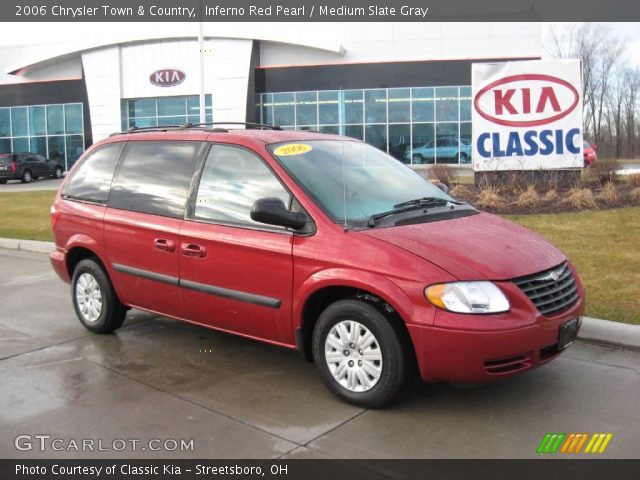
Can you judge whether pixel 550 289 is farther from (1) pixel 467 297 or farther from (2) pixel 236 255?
(2) pixel 236 255

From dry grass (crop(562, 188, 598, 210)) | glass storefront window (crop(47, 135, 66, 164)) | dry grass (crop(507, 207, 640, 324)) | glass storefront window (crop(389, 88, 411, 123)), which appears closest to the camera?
dry grass (crop(507, 207, 640, 324))

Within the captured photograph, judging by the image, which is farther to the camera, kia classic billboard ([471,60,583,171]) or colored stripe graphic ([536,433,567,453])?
kia classic billboard ([471,60,583,171])

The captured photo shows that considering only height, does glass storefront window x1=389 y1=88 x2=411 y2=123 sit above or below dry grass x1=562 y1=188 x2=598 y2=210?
above

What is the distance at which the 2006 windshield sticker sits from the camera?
470 centimetres

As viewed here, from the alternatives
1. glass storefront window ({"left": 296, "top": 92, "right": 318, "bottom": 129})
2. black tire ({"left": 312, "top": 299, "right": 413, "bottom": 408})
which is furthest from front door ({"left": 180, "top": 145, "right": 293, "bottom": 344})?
glass storefront window ({"left": 296, "top": 92, "right": 318, "bottom": 129})

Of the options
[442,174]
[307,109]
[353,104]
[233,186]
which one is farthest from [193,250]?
[307,109]

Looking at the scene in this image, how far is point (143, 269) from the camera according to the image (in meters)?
5.23

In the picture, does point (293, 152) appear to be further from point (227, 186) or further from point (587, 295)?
point (587, 295)

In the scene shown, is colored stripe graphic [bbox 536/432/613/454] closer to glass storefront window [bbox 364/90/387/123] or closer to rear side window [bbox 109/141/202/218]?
rear side window [bbox 109/141/202/218]

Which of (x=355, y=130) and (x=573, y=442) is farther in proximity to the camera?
(x=355, y=130)

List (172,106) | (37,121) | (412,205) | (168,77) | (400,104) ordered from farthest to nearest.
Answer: (37,121) < (172,106) < (168,77) < (400,104) < (412,205)

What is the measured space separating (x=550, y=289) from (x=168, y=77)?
3668cm

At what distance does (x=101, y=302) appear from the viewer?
5.75 m

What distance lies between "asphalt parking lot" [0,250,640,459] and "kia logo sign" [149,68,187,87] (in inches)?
1337
